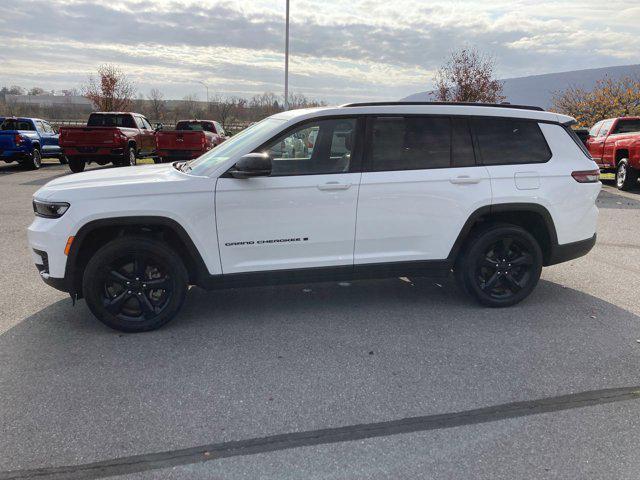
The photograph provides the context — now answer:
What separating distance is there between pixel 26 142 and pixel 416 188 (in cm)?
1701

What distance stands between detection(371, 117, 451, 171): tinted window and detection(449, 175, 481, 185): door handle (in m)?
0.15

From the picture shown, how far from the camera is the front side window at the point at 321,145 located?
430 centimetres

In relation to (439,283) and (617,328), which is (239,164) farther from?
(617,328)

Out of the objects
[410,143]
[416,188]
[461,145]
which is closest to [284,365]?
[416,188]

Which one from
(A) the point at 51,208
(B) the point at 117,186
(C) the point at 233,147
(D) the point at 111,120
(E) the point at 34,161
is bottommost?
(E) the point at 34,161

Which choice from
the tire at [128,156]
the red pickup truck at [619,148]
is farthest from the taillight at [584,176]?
the tire at [128,156]

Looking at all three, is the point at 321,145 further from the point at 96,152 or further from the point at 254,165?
the point at 96,152

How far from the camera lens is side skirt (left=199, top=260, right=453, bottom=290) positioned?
4.24 metres

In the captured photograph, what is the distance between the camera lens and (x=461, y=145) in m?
4.58

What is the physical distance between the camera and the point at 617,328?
170 inches

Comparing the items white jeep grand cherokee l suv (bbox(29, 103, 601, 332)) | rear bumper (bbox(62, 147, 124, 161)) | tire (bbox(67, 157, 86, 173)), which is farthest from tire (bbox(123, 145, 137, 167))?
white jeep grand cherokee l suv (bbox(29, 103, 601, 332))

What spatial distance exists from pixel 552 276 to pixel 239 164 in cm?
392

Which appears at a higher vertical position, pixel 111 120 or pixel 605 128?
pixel 605 128

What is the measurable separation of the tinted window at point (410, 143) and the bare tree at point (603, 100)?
2490 cm
